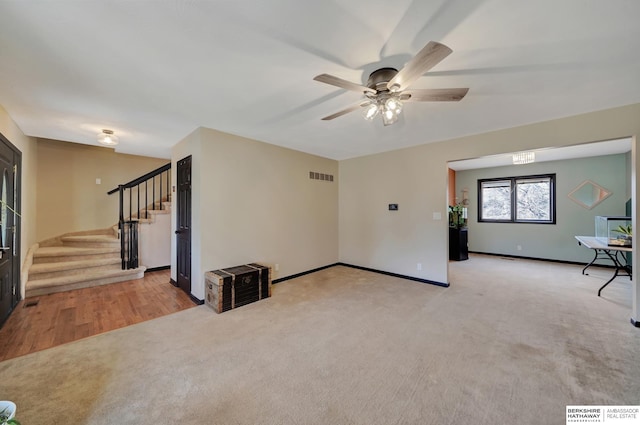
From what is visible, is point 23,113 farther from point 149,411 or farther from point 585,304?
→ point 585,304

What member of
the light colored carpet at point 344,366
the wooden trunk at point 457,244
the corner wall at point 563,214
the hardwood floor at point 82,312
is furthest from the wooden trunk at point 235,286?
the corner wall at point 563,214

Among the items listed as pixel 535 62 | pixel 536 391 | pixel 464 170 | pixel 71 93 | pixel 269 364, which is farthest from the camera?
pixel 464 170

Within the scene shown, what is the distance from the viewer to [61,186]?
4.93 meters

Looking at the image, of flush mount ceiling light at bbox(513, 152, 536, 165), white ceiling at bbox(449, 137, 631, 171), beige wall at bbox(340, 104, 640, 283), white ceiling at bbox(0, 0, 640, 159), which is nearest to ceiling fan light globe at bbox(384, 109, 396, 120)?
white ceiling at bbox(0, 0, 640, 159)

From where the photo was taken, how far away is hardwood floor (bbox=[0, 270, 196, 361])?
8.10 feet

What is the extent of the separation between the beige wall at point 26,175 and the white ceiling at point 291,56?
0.21 metres

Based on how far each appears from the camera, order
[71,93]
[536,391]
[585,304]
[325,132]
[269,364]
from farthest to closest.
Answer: [325,132]
[585,304]
[71,93]
[269,364]
[536,391]

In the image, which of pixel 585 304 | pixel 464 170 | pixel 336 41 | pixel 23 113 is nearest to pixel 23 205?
pixel 23 113

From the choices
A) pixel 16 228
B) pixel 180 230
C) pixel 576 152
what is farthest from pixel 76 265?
pixel 576 152

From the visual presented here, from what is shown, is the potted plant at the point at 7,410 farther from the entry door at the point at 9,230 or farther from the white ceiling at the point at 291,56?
the entry door at the point at 9,230

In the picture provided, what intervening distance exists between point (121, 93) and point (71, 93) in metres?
0.50

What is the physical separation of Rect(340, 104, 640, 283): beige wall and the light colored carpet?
1236 millimetres

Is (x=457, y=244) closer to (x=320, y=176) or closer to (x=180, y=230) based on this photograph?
(x=320, y=176)

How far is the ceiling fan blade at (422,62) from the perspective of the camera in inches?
53.7
